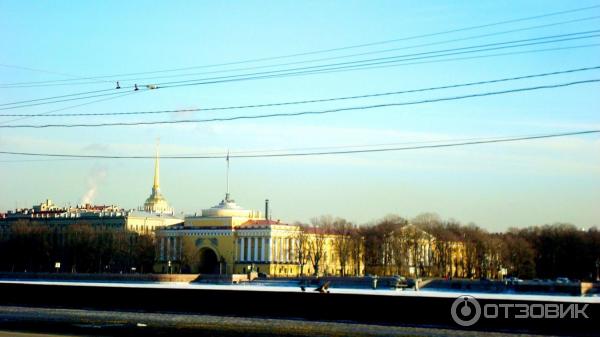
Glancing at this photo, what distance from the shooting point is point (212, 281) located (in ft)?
355

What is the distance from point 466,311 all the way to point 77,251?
100054mm

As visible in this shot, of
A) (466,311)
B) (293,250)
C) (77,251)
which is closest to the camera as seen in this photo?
(466,311)

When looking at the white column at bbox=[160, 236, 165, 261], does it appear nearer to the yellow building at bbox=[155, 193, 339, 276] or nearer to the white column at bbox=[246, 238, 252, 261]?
the yellow building at bbox=[155, 193, 339, 276]

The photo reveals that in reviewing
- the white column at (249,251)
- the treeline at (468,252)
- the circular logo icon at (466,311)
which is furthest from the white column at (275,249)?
the circular logo icon at (466,311)

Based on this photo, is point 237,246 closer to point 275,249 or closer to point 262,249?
point 262,249

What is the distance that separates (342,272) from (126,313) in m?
77.0

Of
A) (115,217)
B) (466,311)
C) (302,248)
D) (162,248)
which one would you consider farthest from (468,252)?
(466,311)

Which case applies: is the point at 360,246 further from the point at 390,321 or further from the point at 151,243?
the point at 390,321

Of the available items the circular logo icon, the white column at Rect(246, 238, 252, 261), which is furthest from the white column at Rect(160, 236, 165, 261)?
the circular logo icon

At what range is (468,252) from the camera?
109312mm

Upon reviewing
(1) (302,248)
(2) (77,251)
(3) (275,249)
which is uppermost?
(1) (302,248)

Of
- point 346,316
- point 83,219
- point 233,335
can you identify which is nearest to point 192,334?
point 233,335

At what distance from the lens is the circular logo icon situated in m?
31.5

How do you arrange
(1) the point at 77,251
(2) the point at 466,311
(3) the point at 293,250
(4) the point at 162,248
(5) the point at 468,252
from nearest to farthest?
(2) the point at 466,311
(5) the point at 468,252
(3) the point at 293,250
(1) the point at 77,251
(4) the point at 162,248
